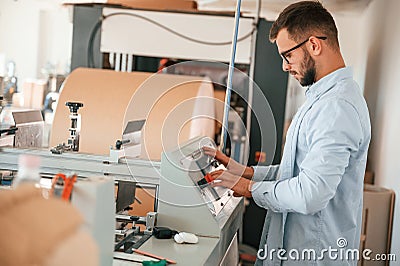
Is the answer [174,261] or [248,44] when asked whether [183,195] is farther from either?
[248,44]

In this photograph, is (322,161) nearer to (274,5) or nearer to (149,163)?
(149,163)

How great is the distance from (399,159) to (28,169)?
6.78ft

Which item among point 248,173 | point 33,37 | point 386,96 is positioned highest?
point 33,37

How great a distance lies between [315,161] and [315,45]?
0.35 meters

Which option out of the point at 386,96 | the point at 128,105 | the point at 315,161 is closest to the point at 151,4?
the point at 128,105

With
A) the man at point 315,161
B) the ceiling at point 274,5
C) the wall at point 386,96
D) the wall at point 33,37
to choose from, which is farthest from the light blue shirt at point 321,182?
the wall at point 33,37

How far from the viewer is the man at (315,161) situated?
1695 millimetres

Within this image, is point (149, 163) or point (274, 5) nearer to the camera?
point (149, 163)

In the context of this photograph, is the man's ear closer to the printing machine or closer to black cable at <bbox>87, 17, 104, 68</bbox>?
the printing machine

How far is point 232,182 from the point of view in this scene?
5.88ft

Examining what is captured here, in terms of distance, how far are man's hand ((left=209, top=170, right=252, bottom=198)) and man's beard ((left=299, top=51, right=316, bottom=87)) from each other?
0.35 meters

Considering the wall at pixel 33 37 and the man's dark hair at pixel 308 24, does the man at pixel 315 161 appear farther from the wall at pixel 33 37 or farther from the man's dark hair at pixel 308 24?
the wall at pixel 33 37

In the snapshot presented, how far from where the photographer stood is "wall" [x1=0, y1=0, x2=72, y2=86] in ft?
23.4

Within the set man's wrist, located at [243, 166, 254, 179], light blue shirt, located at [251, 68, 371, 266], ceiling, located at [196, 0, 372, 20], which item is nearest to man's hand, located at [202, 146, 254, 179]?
man's wrist, located at [243, 166, 254, 179]
